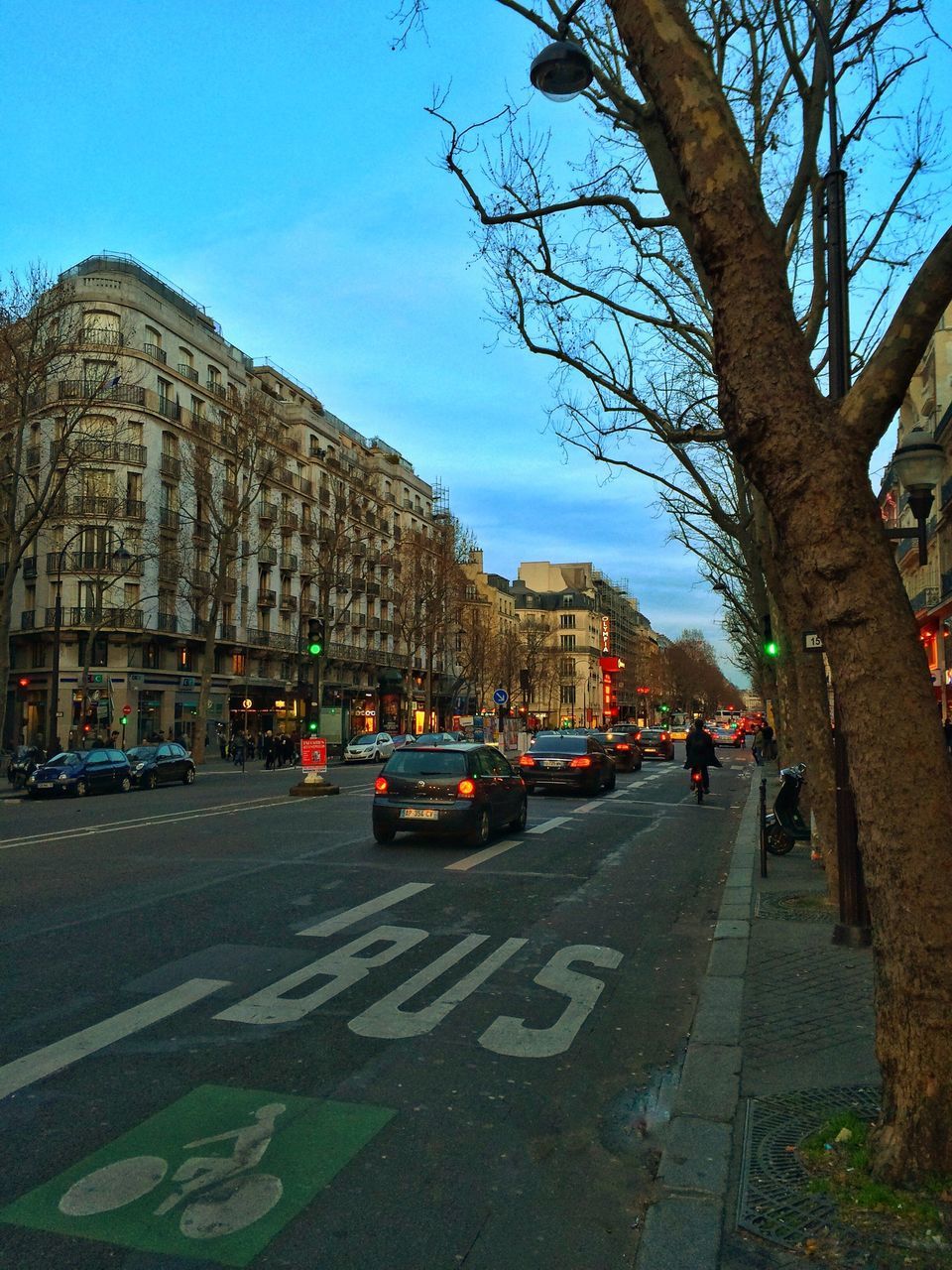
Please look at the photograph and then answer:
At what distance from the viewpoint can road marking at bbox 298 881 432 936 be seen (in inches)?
321

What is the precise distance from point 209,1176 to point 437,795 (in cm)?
972

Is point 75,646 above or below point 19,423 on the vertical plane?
below

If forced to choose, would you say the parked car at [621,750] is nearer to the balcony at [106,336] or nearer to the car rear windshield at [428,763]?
the car rear windshield at [428,763]

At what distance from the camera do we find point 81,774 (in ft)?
88.4

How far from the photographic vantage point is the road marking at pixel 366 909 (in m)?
8.16

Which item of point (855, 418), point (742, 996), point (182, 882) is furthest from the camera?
point (182, 882)

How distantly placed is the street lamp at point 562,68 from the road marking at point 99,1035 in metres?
6.41

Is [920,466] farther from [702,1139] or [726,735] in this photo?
[726,735]

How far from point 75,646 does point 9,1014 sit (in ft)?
146

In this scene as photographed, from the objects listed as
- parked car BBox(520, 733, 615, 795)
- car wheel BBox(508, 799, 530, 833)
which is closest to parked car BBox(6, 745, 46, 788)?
parked car BBox(520, 733, 615, 795)

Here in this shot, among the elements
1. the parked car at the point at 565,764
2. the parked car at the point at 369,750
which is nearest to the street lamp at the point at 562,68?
the parked car at the point at 565,764

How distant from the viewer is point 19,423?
27969 millimetres

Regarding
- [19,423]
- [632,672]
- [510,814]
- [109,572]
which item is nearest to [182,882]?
[510,814]

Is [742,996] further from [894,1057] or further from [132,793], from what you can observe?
[132,793]
